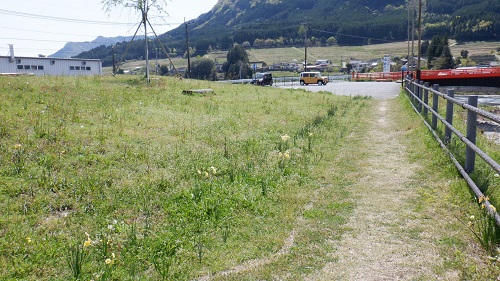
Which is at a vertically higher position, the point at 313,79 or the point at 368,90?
the point at 313,79

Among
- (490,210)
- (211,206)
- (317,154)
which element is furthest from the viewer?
(317,154)

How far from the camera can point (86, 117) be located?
34.2ft

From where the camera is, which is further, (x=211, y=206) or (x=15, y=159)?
(x=15, y=159)

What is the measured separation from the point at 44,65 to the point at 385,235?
6613cm

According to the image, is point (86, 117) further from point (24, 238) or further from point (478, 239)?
point (478, 239)

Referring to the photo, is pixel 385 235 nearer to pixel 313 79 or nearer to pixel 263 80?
pixel 263 80

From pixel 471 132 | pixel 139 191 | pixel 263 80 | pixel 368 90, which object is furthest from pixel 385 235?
pixel 263 80

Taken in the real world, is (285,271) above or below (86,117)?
below

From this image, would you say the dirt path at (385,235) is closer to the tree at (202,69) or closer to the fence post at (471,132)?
the fence post at (471,132)

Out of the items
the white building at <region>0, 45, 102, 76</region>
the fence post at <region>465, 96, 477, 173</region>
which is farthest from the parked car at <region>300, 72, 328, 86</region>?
the fence post at <region>465, 96, 477, 173</region>

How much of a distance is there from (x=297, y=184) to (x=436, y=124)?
543 centimetres

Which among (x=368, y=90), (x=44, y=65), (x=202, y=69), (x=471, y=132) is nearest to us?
(x=471, y=132)

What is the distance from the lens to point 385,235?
492 cm

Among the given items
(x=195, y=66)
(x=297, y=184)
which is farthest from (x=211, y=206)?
(x=195, y=66)
